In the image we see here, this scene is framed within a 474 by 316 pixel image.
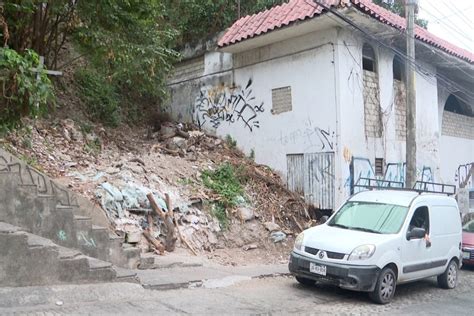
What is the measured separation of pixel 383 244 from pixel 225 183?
5.72 metres

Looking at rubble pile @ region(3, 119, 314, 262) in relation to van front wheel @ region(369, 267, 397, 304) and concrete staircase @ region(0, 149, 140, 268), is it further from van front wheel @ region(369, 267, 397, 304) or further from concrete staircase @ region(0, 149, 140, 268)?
van front wheel @ region(369, 267, 397, 304)

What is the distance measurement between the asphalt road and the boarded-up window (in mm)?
6380

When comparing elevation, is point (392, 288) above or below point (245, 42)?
below

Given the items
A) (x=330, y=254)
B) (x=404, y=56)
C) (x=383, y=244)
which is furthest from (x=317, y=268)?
(x=404, y=56)

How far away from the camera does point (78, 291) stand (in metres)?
6.66

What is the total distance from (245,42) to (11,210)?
9.23 m

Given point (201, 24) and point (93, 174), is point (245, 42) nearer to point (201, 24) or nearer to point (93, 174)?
point (201, 24)

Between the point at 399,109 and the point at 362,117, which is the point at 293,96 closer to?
the point at 362,117

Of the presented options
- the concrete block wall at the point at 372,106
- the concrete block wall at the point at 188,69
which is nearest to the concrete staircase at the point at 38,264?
the concrete block wall at the point at 372,106

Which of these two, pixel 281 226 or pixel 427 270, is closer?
pixel 427 270

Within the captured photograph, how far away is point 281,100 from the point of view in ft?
47.8

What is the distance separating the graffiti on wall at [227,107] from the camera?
50.6ft

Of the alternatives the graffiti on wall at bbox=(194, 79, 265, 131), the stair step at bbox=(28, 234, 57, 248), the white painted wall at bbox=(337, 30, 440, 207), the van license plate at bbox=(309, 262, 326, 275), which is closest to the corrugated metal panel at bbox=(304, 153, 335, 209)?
the white painted wall at bbox=(337, 30, 440, 207)

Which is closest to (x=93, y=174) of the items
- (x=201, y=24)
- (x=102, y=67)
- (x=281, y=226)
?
(x=102, y=67)
